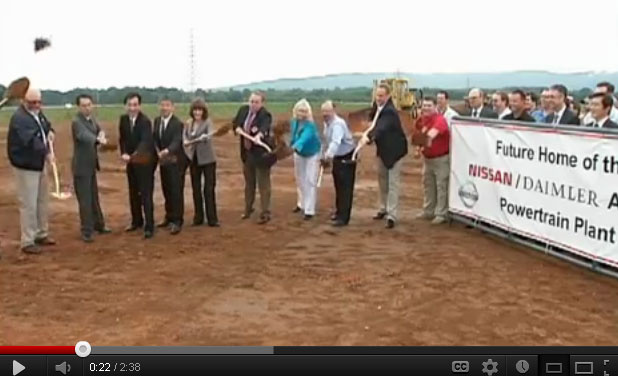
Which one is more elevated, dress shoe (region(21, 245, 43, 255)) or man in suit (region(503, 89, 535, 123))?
man in suit (region(503, 89, 535, 123))

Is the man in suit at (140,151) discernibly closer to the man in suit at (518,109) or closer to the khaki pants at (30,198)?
the khaki pants at (30,198)

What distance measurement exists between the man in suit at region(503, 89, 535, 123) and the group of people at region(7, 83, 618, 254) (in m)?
0.01

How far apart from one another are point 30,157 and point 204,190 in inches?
94.6

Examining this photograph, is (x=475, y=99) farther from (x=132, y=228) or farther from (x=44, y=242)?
(x=44, y=242)

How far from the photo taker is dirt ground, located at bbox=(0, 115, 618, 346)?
5.74 meters

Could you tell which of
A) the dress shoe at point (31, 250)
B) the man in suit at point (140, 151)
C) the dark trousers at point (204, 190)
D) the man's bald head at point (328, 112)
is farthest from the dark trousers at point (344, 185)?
the dress shoe at point (31, 250)

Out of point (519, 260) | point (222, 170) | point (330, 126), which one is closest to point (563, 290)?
point (519, 260)

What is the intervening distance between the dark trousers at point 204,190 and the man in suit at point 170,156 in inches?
11.3

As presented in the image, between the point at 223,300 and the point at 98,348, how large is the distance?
15.4 ft

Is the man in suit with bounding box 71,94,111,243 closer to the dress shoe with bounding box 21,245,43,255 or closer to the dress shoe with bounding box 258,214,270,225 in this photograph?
the dress shoe with bounding box 21,245,43,255

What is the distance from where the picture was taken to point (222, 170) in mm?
18453

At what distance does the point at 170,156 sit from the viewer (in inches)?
386

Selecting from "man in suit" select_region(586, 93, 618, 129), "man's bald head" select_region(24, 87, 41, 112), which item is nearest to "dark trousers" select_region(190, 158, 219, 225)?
"man's bald head" select_region(24, 87, 41, 112)

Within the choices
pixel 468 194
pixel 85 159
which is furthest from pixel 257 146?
pixel 468 194
